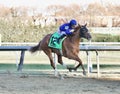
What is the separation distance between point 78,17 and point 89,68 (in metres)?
42.8

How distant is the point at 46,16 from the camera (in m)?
51.2

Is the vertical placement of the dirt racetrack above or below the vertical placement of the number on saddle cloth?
below

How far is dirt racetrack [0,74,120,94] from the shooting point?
8258 millimetres

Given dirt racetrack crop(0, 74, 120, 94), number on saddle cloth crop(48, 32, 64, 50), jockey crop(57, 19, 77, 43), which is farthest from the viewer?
number on saddle cloth crop(48, 32, 64, 50)

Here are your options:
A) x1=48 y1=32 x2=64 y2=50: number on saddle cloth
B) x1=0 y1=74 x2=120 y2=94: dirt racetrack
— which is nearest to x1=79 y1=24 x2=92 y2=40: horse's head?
x1=48 y1=32 x2=64 y2=50: number on saddle cloth

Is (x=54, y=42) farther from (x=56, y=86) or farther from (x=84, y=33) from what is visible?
(x=56, y=86)

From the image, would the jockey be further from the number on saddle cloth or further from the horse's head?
the horse's head

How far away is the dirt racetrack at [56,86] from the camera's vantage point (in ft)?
27.1

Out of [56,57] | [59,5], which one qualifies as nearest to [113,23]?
[59,5]

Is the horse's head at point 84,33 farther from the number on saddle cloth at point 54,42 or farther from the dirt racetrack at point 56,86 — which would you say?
the dirt racetrack at point 56,86

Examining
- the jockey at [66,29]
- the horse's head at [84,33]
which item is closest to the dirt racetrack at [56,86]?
the horse's head at [84,33]

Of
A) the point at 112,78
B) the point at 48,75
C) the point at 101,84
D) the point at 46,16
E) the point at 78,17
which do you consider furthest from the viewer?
the point at 78,17

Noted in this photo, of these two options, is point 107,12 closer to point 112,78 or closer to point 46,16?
point 46,16

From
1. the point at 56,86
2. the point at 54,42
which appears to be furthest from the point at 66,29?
the point at 56,86
